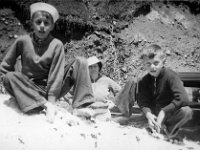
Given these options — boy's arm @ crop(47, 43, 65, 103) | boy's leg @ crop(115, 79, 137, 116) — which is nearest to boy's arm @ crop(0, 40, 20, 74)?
boy's arm @ crop(47, 43, 65, 103)

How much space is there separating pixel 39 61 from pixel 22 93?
345 mm

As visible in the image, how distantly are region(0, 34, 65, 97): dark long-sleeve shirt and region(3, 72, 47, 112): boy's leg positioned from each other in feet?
0.54

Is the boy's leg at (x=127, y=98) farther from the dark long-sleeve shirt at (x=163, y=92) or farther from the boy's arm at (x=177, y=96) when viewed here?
the boy's arm at (x=177, y=96)

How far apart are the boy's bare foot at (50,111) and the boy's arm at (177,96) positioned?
1.08 metres

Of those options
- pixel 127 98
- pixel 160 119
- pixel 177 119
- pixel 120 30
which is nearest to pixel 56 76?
pixel 127 98

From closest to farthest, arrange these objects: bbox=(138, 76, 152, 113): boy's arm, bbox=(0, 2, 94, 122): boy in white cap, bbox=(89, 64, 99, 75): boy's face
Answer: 1. bbox=(0, 2, 94, 122): boy in white cap
2. bbox=(138, 76, 152, 113): boy's arm
3. bbox=(89, 64, 99, 75): boy's face

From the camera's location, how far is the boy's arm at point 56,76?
11.0 ft

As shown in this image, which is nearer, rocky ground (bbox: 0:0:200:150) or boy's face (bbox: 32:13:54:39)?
boy's face (bbox: 32:13:54:39)

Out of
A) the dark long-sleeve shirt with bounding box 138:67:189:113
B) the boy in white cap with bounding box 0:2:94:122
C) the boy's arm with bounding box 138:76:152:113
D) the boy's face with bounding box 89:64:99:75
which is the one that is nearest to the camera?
the boy in white cap with bounding box 0:2:94:122

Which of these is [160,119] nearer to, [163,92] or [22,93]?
[163,92]

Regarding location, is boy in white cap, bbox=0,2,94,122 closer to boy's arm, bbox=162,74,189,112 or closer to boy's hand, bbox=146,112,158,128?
boy's hand, bbox=146,112,158,128

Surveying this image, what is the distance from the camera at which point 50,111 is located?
3213 millimetres

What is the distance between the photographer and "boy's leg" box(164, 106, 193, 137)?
3576 mm

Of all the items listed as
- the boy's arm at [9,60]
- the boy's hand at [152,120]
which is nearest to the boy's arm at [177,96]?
the boy's hand at [152,120]
